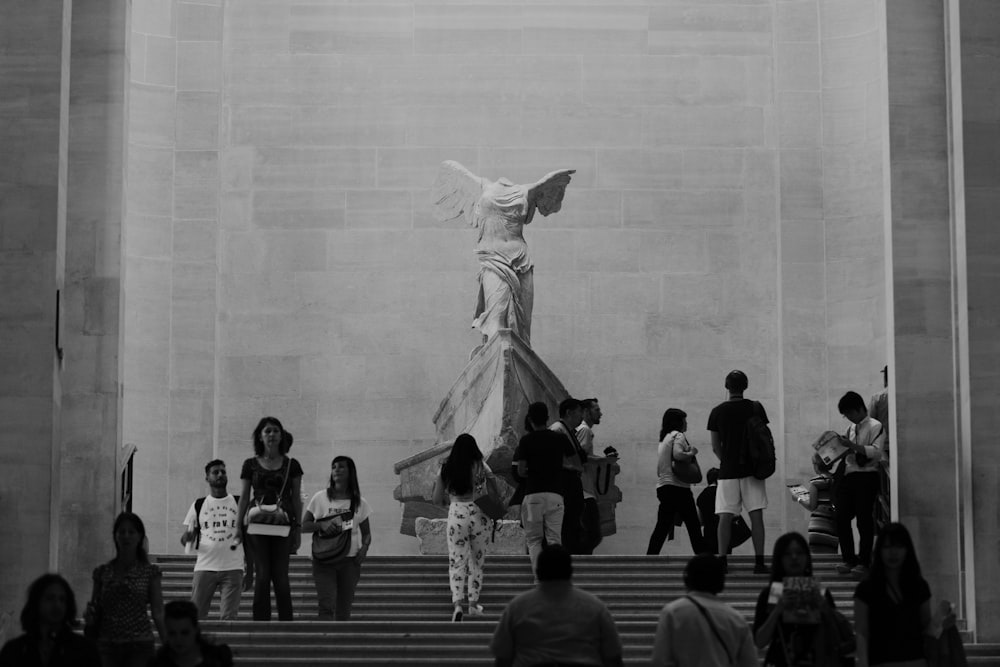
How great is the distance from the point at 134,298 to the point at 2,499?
9984 mm

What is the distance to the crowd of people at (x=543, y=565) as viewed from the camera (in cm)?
946

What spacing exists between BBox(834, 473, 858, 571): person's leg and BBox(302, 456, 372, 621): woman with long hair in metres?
4.44

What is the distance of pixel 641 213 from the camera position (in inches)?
1004

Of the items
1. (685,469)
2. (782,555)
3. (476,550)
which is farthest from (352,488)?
(782,555)

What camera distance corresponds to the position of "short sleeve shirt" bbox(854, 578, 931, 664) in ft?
33.6

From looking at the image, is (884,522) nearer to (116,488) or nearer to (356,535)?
(356,535)

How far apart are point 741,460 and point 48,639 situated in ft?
26.6

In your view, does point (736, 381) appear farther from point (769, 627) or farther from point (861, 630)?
point (769, 627)

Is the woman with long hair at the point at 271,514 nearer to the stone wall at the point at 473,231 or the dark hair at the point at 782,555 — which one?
the dark hair at the point at 782,555

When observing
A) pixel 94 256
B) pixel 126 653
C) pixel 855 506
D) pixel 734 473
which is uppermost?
pixel 94 256

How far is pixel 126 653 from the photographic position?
10.9 meters

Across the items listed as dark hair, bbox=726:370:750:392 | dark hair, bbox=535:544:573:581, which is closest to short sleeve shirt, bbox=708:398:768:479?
dark hair, bbox=726:370:750:392

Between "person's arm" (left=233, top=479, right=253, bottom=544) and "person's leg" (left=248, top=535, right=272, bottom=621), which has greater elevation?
"person's arm" (left=233, top=479, right=253, bottom=544)

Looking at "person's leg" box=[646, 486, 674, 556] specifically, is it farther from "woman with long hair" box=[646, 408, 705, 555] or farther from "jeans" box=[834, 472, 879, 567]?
"jeans" box=[834, 472, 879, 567]
